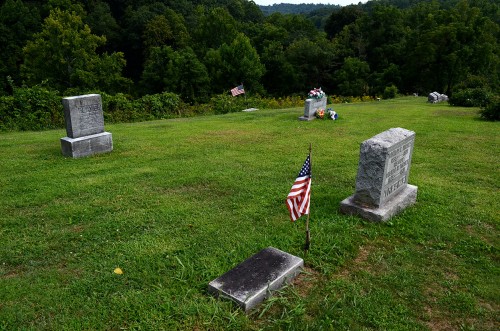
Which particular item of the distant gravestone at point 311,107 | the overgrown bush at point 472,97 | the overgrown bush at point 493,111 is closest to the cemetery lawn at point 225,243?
the distant gravestone at point 311,107

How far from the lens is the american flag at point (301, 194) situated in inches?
188

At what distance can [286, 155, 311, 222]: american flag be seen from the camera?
477 cm

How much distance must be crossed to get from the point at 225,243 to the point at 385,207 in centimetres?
255

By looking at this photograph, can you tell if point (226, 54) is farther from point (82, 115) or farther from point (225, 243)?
point (225, 243)

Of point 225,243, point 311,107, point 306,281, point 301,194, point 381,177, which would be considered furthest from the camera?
point 311,107

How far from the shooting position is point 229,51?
39312 millimetres

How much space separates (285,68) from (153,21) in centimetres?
1663

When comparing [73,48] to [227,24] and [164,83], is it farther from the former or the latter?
[227,24]

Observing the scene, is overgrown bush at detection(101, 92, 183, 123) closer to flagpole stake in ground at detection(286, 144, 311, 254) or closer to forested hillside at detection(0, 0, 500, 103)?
forested hillside at detection(0, 0, 500, 103)

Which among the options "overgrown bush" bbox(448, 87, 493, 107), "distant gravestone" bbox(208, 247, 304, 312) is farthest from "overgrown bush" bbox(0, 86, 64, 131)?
"overgrown bush" bbox(448, 87, 493, 107)

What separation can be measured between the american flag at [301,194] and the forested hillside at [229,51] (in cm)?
2604

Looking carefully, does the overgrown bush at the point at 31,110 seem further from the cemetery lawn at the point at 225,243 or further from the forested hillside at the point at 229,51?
the forested hillside at the point at 229,51

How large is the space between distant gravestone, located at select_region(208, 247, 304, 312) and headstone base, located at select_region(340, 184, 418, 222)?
1.72 meters

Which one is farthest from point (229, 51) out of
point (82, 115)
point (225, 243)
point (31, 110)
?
point (225, 243)
